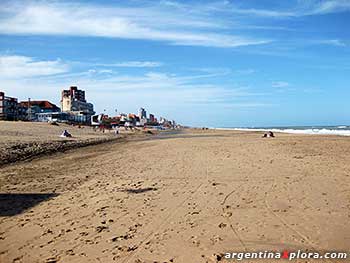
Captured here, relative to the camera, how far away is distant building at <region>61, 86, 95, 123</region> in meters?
128

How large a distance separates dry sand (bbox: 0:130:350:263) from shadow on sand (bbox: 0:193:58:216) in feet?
0.08

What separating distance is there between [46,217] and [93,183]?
3233mm

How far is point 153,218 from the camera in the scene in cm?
580

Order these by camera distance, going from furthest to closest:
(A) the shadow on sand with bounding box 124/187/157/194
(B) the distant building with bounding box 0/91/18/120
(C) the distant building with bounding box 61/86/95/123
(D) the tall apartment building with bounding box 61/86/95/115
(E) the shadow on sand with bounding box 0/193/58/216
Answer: (D) the tall apartment building with bounding box 61/86/95/115 < (C) the distant building with bounding box 61/86/95/123 < (B) the distant building with bounding box 0/91/18/120 < (A) the shadow on sand with bounding box 124/187/157/194 < (E) the shadow on sand with bounding box 0/193/58/216

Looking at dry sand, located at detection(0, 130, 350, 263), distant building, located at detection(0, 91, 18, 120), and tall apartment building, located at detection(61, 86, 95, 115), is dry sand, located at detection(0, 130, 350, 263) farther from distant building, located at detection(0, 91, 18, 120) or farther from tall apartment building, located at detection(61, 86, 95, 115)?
tall apartment building, located at detection(61, 86, 95, 115)

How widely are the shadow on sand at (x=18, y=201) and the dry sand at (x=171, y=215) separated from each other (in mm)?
23

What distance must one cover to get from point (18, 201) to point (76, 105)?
155 meters

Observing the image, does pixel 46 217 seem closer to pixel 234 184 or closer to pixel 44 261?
pixel 44 261

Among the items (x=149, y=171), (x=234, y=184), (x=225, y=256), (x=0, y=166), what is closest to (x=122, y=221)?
(x=225, y=256)

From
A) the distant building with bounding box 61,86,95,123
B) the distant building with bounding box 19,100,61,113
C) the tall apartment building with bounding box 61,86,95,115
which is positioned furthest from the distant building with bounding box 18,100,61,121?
the tall apartment building with bounding box 61,86,95,115

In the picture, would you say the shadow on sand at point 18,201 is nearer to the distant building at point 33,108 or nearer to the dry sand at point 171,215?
the dry sand at point 171,215

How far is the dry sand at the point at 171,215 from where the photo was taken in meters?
4.40

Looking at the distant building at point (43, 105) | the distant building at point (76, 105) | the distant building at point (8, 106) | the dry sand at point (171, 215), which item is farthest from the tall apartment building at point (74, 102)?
the dry sand at point (171, 215)

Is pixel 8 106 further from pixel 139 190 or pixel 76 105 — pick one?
pixel 139 190
